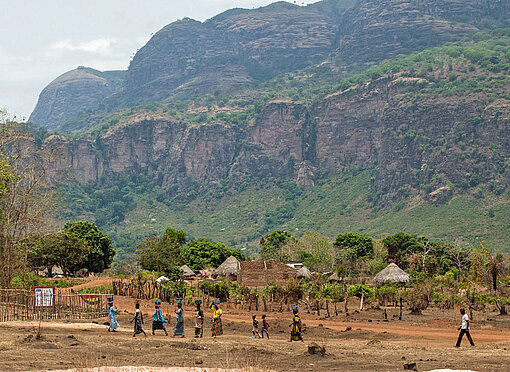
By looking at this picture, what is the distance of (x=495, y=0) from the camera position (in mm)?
182125

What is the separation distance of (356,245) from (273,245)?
37.8 ft

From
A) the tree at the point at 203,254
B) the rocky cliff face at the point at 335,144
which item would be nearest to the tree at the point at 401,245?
the tree at the point at 203,254

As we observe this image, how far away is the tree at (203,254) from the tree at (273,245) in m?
2.99

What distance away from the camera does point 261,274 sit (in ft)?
144

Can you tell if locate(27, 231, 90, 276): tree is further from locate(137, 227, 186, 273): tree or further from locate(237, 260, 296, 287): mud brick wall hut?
locate(237, 260, 296, 287): mud brick wall hut

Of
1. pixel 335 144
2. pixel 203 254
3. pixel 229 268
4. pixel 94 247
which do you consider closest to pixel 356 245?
pixel 203 254

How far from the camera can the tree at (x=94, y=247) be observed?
55.9 meters

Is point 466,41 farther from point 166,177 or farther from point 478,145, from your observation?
point 166,177

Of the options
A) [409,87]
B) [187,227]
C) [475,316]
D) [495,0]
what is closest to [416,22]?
[495,0]

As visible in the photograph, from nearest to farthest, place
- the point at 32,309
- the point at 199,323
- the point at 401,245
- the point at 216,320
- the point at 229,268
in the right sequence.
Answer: the point at 216,320
the point at 199,323
the point at 32,309
the point at 229,268
the point at 401,245

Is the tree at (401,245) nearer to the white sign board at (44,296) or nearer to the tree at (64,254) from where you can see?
the tree at (64,254)

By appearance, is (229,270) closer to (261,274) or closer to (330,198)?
(261,274)

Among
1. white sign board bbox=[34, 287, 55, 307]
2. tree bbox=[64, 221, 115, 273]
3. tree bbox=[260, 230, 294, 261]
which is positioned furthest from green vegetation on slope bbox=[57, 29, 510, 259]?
white sign board bbox=[34, 287, 55, 307]

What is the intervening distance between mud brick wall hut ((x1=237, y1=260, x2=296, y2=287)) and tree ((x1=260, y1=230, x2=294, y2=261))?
21112 mm
